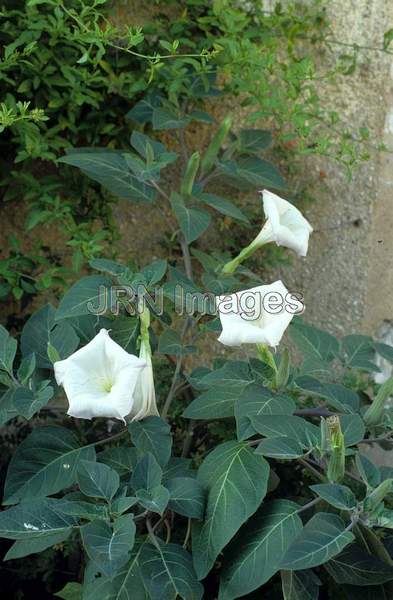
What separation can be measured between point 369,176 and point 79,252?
1.07 meters

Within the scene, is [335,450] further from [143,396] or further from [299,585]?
[143,396]

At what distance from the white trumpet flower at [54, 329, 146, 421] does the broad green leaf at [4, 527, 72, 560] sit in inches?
9.2

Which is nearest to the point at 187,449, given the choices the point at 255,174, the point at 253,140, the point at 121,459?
the point at 121,459

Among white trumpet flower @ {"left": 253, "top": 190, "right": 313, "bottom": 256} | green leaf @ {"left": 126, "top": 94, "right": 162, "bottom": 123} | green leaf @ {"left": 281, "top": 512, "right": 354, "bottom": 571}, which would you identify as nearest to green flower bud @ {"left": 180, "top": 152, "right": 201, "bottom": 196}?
white trumpet flower @ {"left": 253, "top": 190, "right": 313, "bottom": 256}

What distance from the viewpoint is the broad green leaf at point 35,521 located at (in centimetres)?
167

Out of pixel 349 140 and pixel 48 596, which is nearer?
pixel 48 596

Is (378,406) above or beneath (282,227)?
beneath

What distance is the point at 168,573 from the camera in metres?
1.76

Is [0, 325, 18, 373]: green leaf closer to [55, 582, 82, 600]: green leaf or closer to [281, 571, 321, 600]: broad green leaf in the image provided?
[55, 582, 82, 600]: green leaf

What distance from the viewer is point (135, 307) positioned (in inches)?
80.7

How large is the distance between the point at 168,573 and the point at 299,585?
0.94 ft

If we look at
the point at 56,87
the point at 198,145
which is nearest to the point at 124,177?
the point at 56,87

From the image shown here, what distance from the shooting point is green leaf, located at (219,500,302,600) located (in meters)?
1.74

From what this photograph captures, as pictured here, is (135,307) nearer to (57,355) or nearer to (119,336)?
(119,336)
